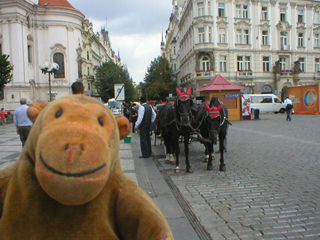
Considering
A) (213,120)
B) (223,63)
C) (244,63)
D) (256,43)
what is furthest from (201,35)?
(213,120)

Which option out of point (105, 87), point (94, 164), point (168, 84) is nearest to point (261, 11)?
point (168, 84)

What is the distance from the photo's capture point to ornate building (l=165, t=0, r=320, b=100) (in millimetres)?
37906

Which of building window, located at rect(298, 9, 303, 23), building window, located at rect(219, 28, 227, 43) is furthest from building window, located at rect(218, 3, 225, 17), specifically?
building window, located at rect(298, 9, 303, 23)

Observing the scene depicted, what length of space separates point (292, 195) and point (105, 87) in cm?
5223

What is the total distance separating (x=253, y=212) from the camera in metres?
A: 4.22

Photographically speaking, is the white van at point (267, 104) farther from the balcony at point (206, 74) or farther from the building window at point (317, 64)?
Answer: the building window at point (317, 64)

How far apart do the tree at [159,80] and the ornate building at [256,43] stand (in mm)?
10111

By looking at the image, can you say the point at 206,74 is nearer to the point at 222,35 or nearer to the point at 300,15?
the point at 222,35

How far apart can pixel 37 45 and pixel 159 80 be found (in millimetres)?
21178

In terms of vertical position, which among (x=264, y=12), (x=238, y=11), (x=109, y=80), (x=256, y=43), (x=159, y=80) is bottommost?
(x=159, y=80)

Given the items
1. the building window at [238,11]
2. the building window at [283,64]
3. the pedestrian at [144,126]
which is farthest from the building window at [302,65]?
the pedestrian at [144,126]

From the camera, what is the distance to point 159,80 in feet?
171

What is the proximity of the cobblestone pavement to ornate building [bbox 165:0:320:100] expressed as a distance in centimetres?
3099

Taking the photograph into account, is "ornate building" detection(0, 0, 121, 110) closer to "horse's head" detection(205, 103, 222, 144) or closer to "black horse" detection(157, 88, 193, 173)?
"black horse" detection(157, 88, 193, 173)
